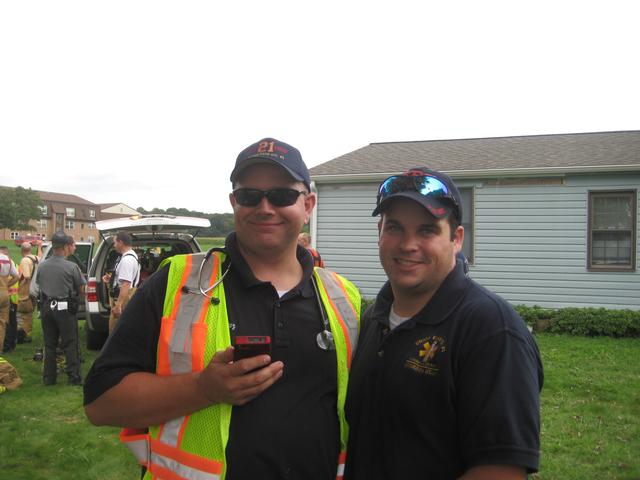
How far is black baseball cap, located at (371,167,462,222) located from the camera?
74.5 inches

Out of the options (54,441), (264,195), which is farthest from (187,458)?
(54,441)

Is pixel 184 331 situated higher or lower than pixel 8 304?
higher

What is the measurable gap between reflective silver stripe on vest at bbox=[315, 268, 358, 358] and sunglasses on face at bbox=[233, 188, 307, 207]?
423 millimetres

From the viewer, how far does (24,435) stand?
514 cm

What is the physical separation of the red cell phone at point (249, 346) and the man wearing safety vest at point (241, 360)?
2 cm

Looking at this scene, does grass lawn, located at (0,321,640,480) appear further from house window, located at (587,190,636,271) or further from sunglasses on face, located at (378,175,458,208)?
house window, located at (587,190,636,271)

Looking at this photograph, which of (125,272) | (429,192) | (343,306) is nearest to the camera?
(429,192)

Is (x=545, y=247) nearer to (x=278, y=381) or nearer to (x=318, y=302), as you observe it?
(x=318, y=302)

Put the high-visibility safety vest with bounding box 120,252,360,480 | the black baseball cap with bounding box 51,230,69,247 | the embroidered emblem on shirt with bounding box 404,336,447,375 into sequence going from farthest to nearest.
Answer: the black baseball cap with bounding box 51,230,69,247 → the high-visibility safety vest with bounding box 120,252,360,480 → the embroidered emblem on shirt with bounding box 404,336,447,375

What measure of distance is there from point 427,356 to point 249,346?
23.6 inches

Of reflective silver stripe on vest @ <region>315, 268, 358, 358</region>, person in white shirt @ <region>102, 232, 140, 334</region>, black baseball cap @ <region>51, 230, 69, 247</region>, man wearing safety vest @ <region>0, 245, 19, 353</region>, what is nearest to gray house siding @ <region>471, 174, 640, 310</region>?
person in white shirt @ <region>102, 232, 140, 334</region>

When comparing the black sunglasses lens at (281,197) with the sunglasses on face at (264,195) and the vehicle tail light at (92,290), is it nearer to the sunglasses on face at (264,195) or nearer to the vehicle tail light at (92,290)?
the sunglasses on face at (264,195)

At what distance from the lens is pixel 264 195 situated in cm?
205

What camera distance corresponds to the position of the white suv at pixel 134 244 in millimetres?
7258
